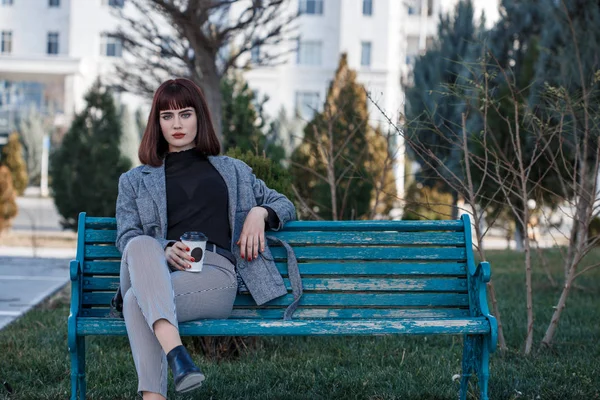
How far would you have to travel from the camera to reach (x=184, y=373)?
306 cm

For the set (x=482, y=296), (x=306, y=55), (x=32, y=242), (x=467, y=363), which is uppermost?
(x=306, y=55)

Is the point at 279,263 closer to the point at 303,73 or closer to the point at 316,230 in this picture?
the point at 316,230

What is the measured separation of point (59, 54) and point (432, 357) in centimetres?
4041

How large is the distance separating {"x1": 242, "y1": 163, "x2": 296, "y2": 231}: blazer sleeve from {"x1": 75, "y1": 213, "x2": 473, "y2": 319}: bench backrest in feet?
0.24

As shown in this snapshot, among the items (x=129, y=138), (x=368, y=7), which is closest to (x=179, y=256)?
(x=129, y=138)

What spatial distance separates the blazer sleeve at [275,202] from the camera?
3.92m

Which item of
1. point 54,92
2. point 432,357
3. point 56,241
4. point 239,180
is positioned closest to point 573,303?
point 432,357

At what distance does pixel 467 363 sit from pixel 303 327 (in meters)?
0.94

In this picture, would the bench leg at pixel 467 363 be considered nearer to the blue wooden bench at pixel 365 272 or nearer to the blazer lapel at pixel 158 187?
the blue wooden bench at pixel 365 272

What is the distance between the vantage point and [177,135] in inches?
153

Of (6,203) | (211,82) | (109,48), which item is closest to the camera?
(211,82)

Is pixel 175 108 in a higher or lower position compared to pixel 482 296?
higher

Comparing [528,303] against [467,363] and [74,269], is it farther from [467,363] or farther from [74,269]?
[74,269]

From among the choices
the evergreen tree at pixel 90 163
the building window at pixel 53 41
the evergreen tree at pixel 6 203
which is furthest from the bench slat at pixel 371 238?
the building window at pixel 53 41
